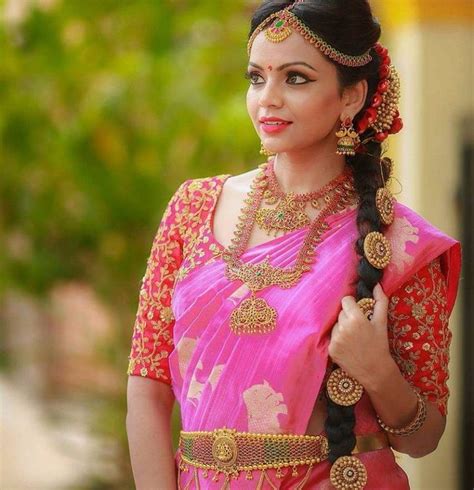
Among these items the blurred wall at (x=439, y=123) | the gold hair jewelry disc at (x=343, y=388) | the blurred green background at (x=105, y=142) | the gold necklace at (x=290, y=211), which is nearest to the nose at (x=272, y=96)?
the gold necklace at (x=290, y=211)

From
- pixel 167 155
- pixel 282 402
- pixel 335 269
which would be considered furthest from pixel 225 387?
pixel 167 155

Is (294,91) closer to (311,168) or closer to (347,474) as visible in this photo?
(311,168)

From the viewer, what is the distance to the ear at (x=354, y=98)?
8.29 ft

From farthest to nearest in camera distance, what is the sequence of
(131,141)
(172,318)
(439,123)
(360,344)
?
(131,141) → (439,123) → (172,318) → (360,344)

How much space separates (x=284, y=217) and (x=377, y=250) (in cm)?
23

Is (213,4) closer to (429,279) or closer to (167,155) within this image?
(167,155)

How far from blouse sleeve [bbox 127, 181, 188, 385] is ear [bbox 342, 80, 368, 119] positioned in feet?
1.45

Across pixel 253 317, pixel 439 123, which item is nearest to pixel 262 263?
pixel 253 317

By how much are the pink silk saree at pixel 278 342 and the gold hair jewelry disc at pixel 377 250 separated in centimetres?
3

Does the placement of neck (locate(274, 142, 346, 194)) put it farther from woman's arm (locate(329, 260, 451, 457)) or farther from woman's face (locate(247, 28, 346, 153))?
woman's arm (locate(329, 260, 451, 457))

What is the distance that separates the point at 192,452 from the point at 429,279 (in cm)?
61

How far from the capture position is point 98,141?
20.9 feet

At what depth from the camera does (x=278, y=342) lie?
2.43 m

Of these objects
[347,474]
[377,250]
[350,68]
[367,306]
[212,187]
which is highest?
[350,68]
